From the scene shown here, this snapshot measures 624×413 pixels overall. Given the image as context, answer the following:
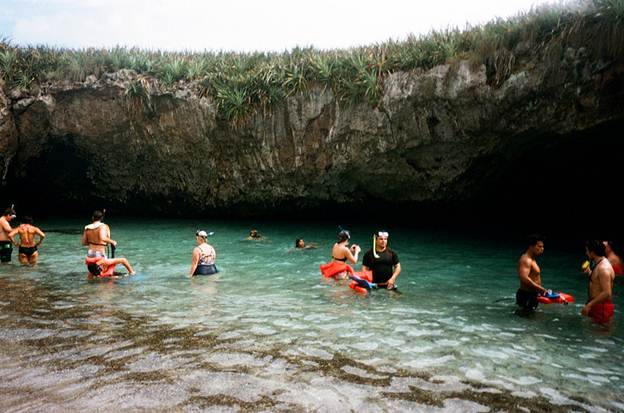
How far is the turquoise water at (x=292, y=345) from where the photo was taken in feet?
16.9

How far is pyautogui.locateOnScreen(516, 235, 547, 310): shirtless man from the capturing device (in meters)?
8.82

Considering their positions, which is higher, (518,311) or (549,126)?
(549,126)

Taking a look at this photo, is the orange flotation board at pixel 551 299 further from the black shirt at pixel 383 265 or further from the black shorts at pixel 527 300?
the black shirt at pixel 383 265

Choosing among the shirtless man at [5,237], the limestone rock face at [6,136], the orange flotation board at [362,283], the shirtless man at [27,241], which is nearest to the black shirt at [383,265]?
the orange flotation board at [362,283]

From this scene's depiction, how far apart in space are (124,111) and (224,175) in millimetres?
4998

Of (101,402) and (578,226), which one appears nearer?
(101,402)

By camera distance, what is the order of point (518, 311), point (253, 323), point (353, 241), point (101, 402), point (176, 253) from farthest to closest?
point (353, 241)
point (176, 253)
point (518, 311)
point (253, 323)
point (101, 402)

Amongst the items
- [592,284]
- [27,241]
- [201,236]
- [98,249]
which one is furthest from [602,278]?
[27,241]

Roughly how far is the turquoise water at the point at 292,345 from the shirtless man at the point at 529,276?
293mm

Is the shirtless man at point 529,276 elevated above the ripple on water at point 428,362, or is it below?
above

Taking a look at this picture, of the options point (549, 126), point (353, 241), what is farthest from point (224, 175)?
point (549, 126)

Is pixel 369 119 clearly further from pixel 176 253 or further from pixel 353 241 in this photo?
pixel 176 253

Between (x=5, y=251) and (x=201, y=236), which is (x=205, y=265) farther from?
(x=5, y=251)

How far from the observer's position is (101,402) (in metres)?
4.91
